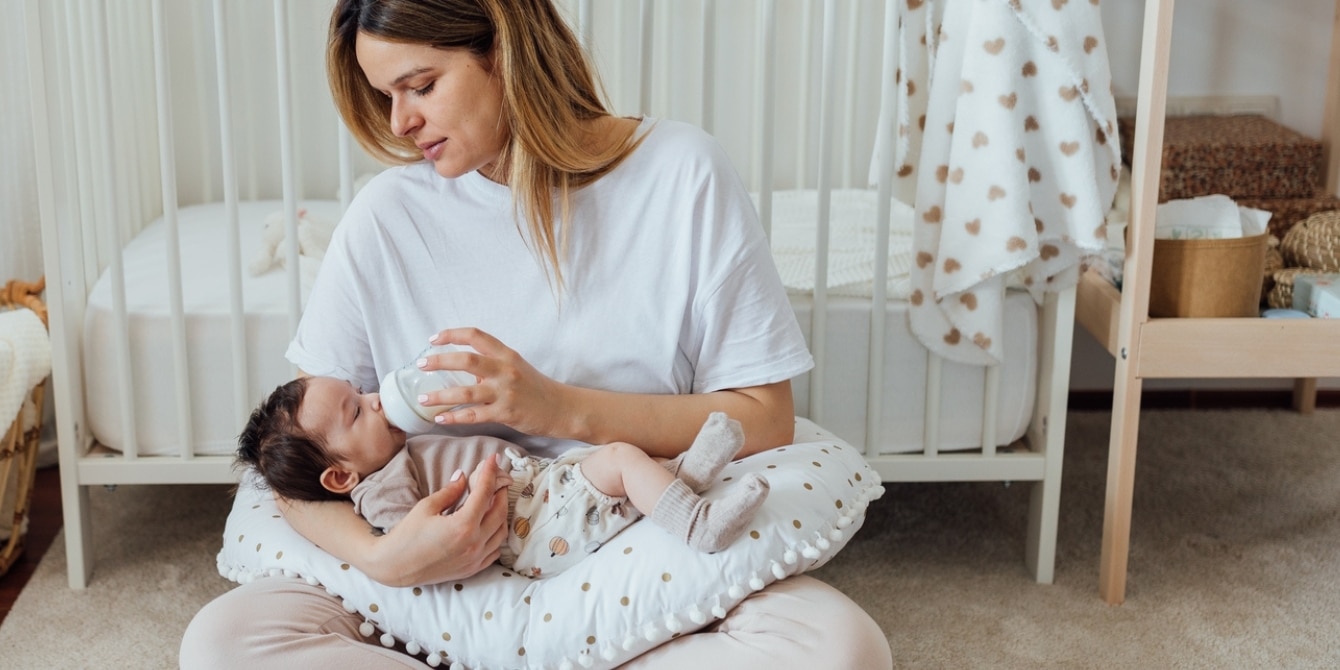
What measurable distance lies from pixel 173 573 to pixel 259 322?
420 mm

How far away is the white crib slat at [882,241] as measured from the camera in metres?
1.71

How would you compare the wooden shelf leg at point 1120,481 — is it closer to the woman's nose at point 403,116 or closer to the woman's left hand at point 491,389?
the woman's left hand at point 491,389

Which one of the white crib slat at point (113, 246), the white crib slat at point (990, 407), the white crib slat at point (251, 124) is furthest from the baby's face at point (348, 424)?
the white crib slat at point (251, 124)

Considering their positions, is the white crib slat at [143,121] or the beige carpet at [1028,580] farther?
the white crib slat at [143,121]

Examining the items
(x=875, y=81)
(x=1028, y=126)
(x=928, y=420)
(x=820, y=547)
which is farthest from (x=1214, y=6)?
(x=820, y=547)

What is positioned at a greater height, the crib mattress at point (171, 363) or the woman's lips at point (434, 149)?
the woman's lips at point (434, 149)

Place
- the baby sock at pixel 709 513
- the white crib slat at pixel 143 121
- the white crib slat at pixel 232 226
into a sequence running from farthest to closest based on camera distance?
the white crib slat at pixel 143 121, the white crib slat at pixel 232 226, the baby sock at pixel 709 513

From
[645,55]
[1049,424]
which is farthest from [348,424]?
[1049,424]

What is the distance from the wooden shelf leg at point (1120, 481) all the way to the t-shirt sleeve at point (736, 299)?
1.83ft

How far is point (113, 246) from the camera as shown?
169 centimetres

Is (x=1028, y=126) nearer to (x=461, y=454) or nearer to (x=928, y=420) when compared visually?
(x=928, y=420)

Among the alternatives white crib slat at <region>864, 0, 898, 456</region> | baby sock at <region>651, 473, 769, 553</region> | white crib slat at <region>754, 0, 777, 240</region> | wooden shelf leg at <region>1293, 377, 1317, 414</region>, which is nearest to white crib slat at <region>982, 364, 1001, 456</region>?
white crib slat at <region>864, 0, 898, 456</region>

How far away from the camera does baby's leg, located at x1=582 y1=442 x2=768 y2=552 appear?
128 cm

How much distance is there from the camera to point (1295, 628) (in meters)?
1.78
